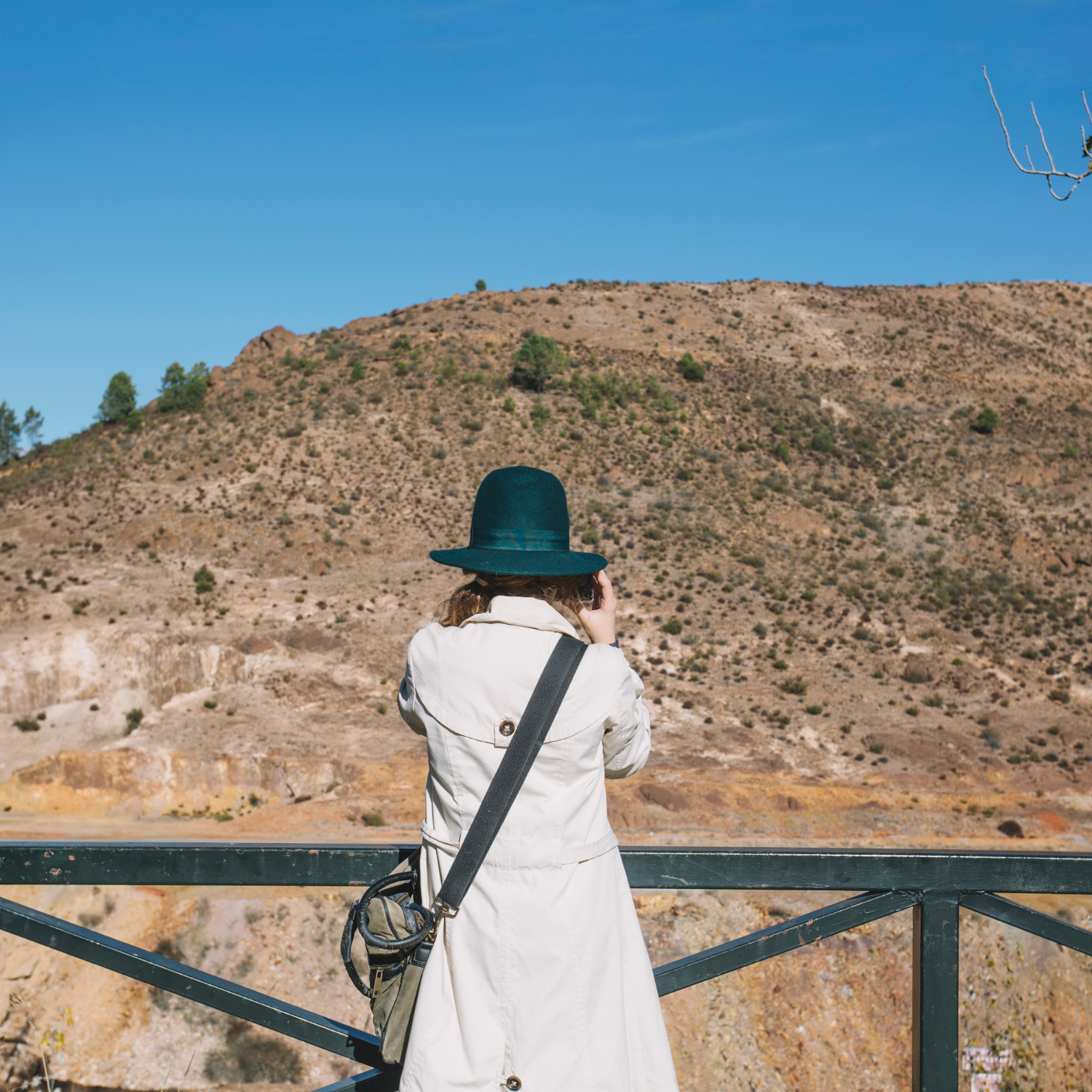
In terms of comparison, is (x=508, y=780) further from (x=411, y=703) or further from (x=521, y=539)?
(x=521, y=539)

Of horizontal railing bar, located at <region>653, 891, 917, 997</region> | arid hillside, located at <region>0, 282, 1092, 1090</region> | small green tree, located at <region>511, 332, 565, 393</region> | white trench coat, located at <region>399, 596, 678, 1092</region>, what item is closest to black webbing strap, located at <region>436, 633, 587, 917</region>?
white trench coat, located at <region>399, 596, 678, 1092</region>

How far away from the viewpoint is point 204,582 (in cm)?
3225

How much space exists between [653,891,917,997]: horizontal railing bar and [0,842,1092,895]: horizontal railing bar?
4cm

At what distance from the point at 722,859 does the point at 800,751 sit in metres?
24.7

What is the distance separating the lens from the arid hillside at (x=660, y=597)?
14.4 metres

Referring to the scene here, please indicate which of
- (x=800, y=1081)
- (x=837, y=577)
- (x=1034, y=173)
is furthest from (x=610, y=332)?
(x=1034, y=173)

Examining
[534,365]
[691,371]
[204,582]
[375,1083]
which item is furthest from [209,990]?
[691,371]

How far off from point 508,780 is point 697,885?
0.60 m

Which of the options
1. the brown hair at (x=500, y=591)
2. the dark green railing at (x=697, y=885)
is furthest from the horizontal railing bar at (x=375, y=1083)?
the brown hair at (x=500, y=591)

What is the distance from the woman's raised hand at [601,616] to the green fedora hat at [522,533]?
4.4 inches

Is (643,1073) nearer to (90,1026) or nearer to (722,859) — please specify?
(722,859)

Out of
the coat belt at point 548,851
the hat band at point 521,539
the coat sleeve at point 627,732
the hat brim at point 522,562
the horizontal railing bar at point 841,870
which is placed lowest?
the horizontal railing bar at point 841,870

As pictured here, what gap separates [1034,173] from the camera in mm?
4305

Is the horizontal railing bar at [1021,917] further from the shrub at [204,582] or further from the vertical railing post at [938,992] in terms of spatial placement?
the shrub at [204,582]
